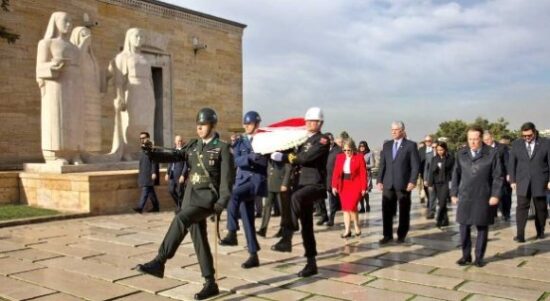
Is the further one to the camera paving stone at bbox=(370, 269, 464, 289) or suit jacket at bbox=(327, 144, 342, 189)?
suit jacket at bbox=(327, 144, 342, 189)

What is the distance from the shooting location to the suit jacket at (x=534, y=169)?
299 inches

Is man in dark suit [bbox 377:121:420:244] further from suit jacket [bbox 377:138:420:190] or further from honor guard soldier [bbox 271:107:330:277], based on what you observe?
honor guard soldier [bbox 271:107:330:277]

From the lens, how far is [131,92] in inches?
495

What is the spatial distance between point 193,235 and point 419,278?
7.61 feet

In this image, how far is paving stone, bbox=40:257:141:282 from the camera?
543 centimetres

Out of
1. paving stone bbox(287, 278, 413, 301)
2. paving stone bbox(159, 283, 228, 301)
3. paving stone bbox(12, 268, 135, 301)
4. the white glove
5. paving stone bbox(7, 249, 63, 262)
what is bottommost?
paving stone bbox(287, 278, 413, 301)

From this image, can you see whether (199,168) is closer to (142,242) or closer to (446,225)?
(142,242)

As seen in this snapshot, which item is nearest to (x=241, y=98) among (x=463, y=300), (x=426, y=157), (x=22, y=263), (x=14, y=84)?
(x=14, y=84)

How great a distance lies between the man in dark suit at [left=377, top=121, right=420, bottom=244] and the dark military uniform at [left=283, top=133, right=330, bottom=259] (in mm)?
2129

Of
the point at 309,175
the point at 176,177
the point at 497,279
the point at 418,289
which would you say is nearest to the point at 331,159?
the point at 176,177

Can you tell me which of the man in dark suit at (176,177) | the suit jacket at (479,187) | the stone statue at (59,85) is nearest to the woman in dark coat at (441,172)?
the suit jacket at (479,187)

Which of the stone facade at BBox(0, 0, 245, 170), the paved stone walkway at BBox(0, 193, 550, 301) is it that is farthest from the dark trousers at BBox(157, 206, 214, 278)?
the stone facade at BBox(0, 0, 245, 170)

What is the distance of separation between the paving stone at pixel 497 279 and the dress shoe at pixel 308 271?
127cm

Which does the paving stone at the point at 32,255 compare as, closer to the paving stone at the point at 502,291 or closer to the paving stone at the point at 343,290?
the paving stone at the point at 343,290
